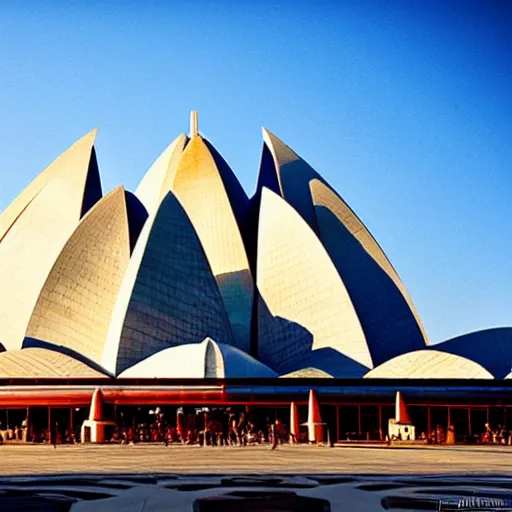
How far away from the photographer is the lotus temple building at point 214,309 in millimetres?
30656

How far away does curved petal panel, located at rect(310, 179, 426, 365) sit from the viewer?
4131cm

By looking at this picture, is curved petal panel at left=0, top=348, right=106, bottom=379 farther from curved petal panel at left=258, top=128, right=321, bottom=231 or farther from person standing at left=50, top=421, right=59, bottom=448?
curved petal panel at left=258, top=128, right=321, bottom=231

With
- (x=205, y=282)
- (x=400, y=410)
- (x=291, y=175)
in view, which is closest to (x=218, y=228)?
(x=291, y=175)

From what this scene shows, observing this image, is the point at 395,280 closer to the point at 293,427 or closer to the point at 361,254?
the point at 361,254

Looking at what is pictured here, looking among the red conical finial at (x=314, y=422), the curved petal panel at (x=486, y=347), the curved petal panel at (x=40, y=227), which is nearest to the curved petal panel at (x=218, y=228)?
the curved petal panel at (x=40, y=227)

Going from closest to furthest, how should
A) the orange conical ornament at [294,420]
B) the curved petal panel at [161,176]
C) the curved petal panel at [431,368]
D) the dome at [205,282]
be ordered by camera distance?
1. the orange conical ornament at [294,420]
2. the curved petal panel at [431,368]
3. the dome at [205,282]
4. the curved petal panel at [161,176]

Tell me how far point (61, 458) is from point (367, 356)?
21.1 metres

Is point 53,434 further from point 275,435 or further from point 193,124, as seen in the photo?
point 193,124

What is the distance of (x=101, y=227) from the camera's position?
39.9m

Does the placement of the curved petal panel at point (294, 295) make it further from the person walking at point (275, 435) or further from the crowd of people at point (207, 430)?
the person walking at point (275, 435)

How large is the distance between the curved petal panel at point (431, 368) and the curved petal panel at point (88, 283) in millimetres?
11606

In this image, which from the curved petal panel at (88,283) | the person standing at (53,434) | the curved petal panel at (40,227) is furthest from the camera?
the curved petal panel at (40,227)

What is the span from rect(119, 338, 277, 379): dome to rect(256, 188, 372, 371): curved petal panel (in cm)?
577

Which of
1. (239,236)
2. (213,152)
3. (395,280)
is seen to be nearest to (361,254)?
(395,280)
